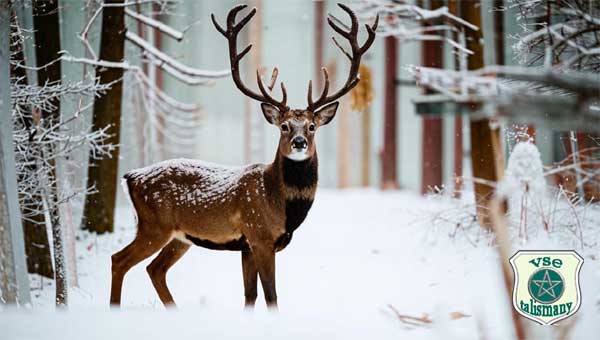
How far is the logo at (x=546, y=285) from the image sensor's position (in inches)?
156

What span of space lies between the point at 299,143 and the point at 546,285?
1.82 meters

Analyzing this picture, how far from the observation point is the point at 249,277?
4.28 metres

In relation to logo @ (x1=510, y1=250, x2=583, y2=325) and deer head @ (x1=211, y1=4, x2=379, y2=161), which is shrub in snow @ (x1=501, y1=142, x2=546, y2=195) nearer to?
logo @ (x1=510, y1=250, x2=583, y2=325)

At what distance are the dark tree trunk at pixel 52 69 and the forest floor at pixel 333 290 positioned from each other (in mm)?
227

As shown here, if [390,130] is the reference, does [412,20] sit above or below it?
above

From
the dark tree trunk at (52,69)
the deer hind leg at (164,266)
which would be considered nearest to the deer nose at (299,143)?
the deer hind leg at (164,266)

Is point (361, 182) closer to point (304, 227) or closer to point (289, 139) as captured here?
point (304, 227)

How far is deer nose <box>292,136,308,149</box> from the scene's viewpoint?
3803 millimetres

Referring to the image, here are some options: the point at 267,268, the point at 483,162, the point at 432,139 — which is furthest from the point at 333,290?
the point at 432,139

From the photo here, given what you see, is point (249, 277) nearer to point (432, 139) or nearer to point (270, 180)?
point (270, 180)

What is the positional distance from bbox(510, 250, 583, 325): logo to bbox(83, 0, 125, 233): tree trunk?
3144mm

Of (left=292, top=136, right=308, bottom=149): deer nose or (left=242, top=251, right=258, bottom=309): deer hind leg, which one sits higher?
(left=292, top=136, right=308, bottom=149): deer nose

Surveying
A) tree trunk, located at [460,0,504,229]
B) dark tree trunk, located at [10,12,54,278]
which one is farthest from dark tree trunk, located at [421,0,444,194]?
dark tree trunk, located at [10,12,54,278]

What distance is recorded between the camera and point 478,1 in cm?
560
